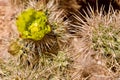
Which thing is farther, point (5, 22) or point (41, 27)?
point (5, 22)

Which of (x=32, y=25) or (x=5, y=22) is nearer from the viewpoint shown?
(x=32, y=25)

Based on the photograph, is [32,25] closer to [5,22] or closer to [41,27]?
[41,27]

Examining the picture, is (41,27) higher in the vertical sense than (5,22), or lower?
lower

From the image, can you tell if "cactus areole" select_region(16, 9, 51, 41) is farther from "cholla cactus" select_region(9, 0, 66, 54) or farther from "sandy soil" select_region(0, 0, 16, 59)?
"sandy soil" select_region(0, 0, 16, 59)

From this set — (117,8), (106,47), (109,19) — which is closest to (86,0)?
(117,8)

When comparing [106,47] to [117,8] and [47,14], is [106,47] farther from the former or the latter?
[117,8]

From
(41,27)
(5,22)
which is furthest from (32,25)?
(5,22)

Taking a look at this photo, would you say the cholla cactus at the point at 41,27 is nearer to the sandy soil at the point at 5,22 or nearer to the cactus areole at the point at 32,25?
the cactus areole at the point at 32,25

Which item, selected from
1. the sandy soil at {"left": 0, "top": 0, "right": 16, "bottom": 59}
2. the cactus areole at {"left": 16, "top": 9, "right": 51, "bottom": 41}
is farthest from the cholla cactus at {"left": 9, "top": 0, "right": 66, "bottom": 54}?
the sandy soil at {"left": 0, "top": 0, "right": 16, "bottom": 59}

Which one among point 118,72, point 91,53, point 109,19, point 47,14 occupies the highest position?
point 47,14
